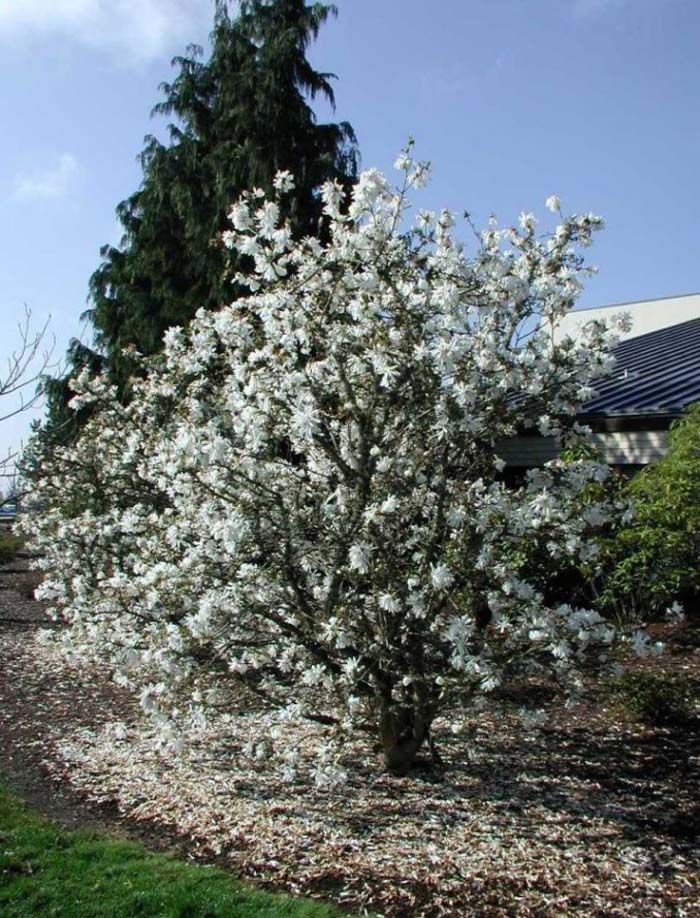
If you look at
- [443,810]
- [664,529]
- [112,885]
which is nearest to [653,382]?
[664,529]

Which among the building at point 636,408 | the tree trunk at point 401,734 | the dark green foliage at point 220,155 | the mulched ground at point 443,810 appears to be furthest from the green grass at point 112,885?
the dark green foliage at point 220,155

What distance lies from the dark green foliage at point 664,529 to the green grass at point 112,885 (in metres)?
3.51

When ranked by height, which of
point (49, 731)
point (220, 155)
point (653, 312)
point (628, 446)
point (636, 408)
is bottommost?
point (49, 731)

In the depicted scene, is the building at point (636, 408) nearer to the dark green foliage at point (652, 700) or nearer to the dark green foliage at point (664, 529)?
the dark green foliage at point (664, 529)

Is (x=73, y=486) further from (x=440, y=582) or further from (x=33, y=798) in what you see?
(x=440, y=582)

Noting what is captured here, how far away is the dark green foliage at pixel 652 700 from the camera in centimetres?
600

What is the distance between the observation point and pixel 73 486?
11.1 meters

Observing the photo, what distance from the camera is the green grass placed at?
380 centimetres

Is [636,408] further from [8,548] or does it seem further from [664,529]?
[8,548]

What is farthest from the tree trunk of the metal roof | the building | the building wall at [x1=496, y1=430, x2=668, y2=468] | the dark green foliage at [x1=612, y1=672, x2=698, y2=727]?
the building wall at [x1=496, y1=430, x2=668, y2=468]

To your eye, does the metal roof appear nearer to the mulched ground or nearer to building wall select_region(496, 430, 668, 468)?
building wall select_region(496, 430, 668, 468)

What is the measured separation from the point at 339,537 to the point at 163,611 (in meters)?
1.41

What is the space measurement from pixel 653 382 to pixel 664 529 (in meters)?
4.82

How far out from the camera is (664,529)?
6.27 metres
